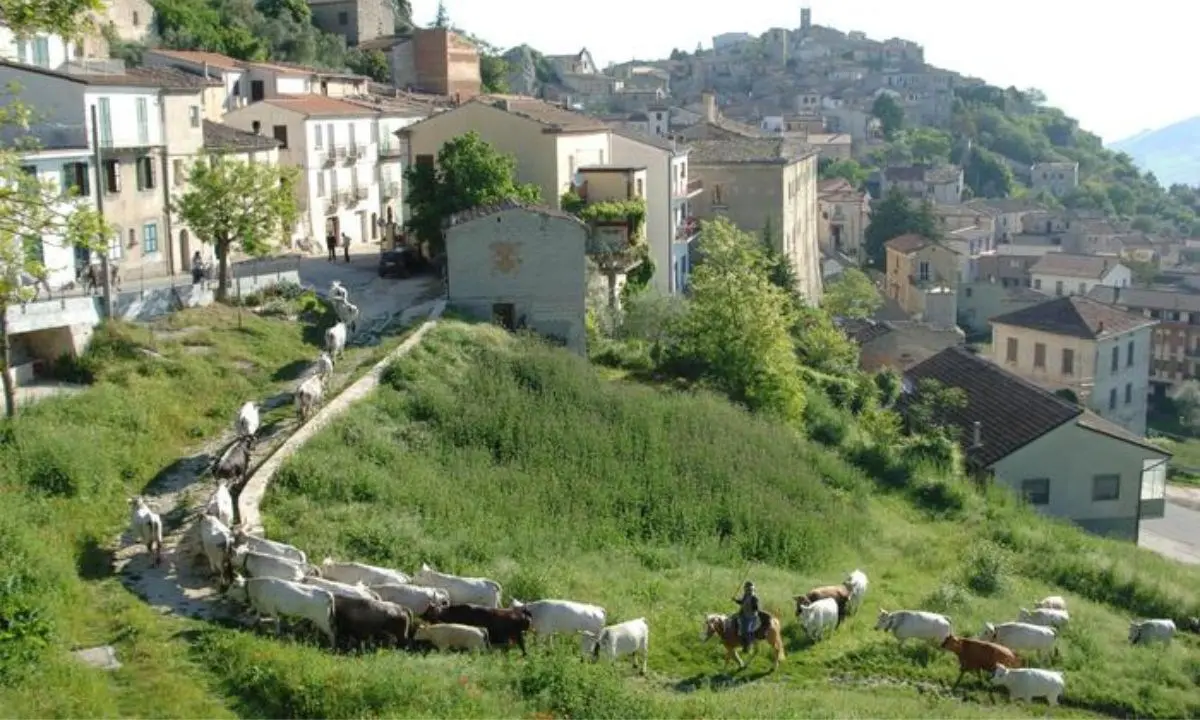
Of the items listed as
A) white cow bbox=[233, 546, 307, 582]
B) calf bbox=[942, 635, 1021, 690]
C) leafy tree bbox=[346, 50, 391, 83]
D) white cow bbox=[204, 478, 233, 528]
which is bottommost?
calf bbox=[942, 635, 1021, 690]

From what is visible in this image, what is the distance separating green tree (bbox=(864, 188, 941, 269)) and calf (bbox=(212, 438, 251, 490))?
91.6 meters

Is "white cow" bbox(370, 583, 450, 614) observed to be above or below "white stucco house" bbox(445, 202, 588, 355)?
below

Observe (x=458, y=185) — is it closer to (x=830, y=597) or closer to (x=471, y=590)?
(x=830, y=597)

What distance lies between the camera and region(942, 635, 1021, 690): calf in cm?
1962


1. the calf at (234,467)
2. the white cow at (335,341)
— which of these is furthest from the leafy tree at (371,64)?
A: the calf at (234,467)

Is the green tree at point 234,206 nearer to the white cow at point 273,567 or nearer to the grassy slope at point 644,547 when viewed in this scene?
the grassy slope at point 644,547

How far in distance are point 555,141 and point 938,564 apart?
936 inches

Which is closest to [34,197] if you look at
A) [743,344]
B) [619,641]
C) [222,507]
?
[222,507]

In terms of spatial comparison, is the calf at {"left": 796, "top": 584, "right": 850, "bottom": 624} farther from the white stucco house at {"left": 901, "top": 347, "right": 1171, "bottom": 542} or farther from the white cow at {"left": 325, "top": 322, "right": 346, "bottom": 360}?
the white stucco house at {"left": 901, "top": 347, "right": 1171, "bottom": 542}

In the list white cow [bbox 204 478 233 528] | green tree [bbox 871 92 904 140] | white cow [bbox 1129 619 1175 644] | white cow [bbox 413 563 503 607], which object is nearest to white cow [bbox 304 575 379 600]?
white cow [bbox 413 563 503 607]

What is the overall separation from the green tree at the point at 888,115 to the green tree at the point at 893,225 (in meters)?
78.4

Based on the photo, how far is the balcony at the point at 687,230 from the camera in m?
55.3

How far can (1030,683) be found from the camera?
754 inches

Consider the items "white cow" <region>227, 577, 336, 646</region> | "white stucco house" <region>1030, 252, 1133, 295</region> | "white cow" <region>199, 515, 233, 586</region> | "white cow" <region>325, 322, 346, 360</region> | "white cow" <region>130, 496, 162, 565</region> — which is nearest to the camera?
"white cow" <region>227, 577, 336, 646</region>
